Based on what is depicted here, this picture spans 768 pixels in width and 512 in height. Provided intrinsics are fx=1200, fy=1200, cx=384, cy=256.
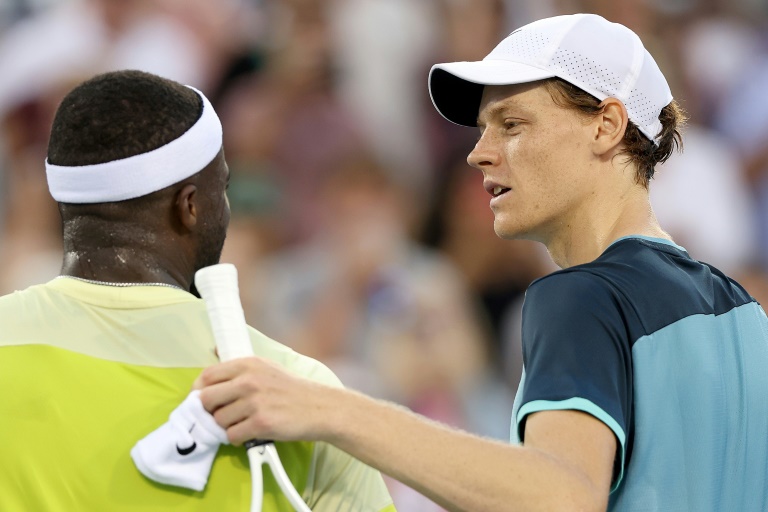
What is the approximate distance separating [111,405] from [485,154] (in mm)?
1183

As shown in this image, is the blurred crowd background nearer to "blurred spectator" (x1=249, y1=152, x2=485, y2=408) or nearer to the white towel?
"blurred spectator" (x1=249, y1=152, x2=485, y2=408)

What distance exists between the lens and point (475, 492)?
2.41 metres

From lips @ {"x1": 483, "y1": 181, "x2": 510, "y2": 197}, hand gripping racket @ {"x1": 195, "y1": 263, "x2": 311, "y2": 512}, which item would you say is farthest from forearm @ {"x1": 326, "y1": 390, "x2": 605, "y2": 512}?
lips @ {"x1": 483, "y1": 181, "x2": 510, "y2": 197}

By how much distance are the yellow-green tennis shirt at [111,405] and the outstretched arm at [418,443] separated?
162 millimetres

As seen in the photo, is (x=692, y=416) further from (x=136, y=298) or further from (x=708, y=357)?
(x=136, y=298)

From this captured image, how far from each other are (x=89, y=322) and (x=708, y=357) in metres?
1.37

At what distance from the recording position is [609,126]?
3004 mm

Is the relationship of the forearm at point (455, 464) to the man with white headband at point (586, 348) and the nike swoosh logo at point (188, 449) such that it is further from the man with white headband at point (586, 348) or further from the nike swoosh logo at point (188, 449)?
the nike swoosh logo at point (188, 449)

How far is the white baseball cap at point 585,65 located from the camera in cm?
296

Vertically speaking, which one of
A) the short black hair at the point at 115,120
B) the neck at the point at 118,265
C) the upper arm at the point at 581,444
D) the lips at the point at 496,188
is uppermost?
the short black hair at the point at 115,120

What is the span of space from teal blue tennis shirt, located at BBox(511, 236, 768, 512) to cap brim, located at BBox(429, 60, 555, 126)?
52 centimetres

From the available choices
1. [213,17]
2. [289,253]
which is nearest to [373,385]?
[289,253]

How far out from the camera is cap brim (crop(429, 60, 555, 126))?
2.96 metres

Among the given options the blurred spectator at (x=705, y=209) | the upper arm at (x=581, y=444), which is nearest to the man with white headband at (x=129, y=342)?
the upper arm at (x=581, y=444)
